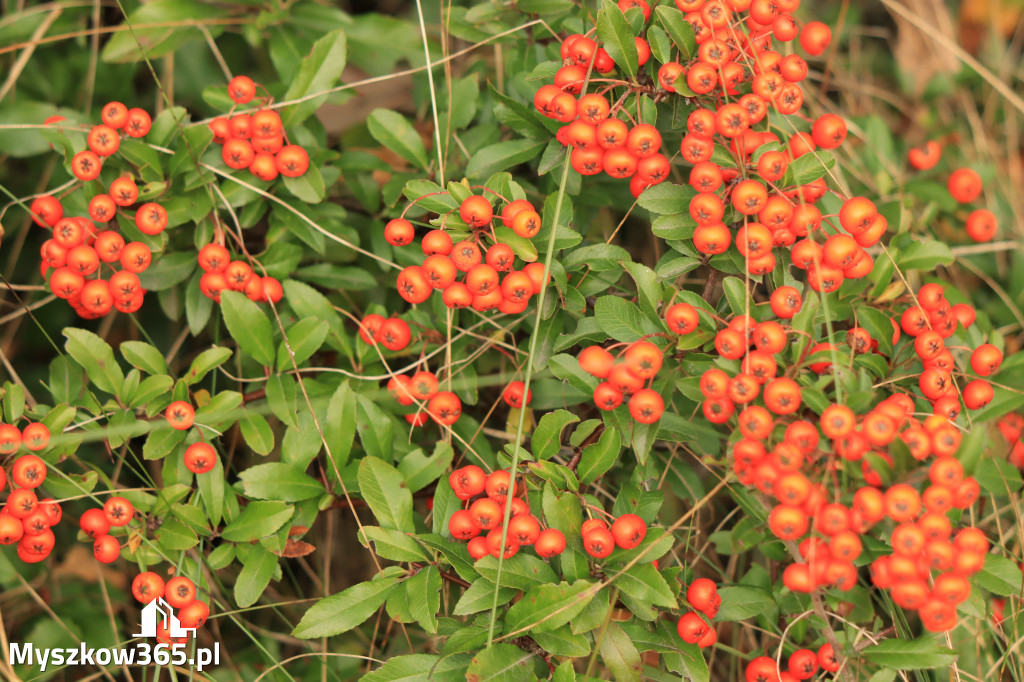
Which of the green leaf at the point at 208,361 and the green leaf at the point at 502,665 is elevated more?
the green leaf at the point at 208,361

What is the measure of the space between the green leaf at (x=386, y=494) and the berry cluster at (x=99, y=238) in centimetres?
100

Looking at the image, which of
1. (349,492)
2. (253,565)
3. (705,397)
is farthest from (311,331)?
(705,397)

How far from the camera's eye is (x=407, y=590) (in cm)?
235

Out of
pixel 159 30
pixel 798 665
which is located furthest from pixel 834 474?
pixel 159 30

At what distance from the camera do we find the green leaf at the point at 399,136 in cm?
289

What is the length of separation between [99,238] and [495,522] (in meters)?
1.61

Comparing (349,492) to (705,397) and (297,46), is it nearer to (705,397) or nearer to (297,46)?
(705,397)

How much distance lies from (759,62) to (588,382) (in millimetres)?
1078

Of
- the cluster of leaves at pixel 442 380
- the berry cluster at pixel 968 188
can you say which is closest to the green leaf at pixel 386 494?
the cluster of leaves at pixel 442 380

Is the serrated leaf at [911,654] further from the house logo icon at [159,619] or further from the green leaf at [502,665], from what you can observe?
the house logo icon at [159,619]

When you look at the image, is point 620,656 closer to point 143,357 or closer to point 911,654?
point 911,654

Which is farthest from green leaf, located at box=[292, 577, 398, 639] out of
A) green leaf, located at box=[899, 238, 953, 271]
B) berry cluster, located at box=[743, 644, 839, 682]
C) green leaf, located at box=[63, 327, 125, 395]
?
green leaf, located at box=[899, 238, 953, 271]

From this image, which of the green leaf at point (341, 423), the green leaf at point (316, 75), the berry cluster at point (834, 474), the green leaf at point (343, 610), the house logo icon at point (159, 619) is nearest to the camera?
the berry cluster at point (834, 474)

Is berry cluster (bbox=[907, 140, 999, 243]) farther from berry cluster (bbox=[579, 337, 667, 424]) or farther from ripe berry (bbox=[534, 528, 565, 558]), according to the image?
ripe berry (bbox=[534, 528, 565, 558])
